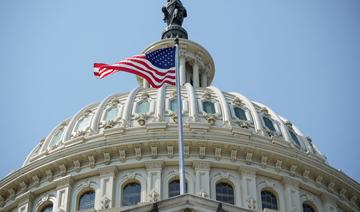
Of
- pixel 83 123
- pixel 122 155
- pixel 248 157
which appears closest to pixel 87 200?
pixel 122 155

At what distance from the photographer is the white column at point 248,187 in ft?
165

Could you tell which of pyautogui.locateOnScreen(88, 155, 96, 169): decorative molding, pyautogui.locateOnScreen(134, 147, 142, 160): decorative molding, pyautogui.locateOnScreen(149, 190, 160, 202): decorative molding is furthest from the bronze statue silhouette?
pyautogui.locateOnScreen(149, 190, 160, 202): decorative molding

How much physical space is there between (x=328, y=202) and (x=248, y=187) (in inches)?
215

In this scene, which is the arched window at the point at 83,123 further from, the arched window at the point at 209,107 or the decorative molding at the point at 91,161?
the arched window at the point at 209,107

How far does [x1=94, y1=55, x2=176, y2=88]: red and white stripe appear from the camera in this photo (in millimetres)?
43750

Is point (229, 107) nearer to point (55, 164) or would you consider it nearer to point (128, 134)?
point (128, 134)

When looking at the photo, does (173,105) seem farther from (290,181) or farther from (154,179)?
(290,181)

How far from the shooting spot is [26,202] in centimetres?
5309

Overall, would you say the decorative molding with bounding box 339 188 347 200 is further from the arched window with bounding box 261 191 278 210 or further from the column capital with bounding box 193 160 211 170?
the column capital with bounding box 193 160 211 170

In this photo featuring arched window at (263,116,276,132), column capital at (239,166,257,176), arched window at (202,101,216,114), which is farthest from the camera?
arched window at (263,116,276,132)

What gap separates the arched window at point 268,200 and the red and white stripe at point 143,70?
11.5m

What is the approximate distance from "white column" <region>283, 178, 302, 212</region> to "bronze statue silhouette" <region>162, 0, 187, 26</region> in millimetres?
24959

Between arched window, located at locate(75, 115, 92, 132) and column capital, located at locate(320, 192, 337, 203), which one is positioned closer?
column capital, located at locate(320, 192, 337, 203)

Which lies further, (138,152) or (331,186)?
(331,186)
